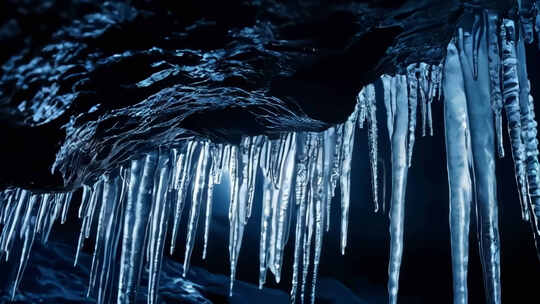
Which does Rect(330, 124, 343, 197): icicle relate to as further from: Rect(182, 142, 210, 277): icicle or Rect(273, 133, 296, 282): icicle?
Rect(182, 142, 210, 277): icicle

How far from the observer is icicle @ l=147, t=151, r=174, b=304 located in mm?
3932

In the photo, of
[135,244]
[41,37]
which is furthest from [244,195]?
[41,37]

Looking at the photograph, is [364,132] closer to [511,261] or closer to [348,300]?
[511,261]

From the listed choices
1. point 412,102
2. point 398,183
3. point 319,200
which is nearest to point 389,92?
point 412,102

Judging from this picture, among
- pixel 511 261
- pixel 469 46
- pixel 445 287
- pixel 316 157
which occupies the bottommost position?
pixel 445 287

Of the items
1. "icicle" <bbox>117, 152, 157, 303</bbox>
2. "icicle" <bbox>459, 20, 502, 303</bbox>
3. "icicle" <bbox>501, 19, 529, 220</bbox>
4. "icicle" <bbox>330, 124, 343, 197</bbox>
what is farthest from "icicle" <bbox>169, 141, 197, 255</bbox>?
"icicle" <bbox>501, 19, 529, 220</bbox>

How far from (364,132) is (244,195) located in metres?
2.51

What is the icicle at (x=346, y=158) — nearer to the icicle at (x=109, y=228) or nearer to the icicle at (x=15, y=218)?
the icicle at (x=109, y=228)

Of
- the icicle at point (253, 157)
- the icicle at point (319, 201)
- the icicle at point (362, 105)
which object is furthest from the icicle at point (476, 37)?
the icicle at point (253, 157)

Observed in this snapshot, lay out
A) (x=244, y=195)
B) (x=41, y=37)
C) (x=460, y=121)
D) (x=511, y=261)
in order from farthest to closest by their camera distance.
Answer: (x=511, y=261) → (x=244, y=195) → (x=460, y=121) → (x=41, y=37)

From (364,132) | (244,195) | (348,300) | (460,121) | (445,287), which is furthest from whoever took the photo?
(348,300)

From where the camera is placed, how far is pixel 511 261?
684cm

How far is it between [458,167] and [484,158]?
0.19m

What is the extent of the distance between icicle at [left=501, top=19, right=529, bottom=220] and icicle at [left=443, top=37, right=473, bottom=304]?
24 centimetres
